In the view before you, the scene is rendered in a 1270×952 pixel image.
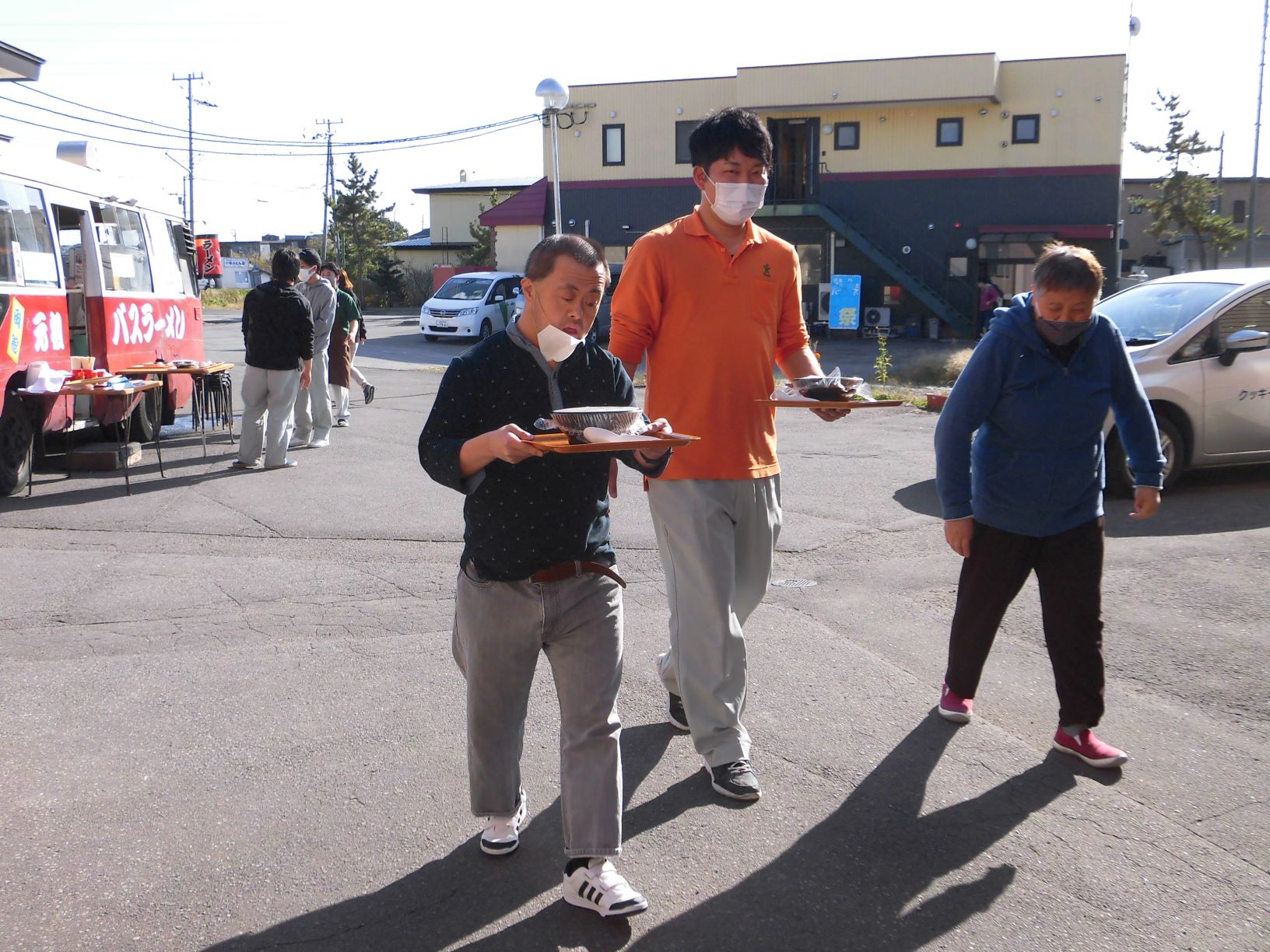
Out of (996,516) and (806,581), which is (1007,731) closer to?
(996,516)

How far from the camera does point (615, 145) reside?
36.8 meters

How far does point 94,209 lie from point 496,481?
1012 centimetres

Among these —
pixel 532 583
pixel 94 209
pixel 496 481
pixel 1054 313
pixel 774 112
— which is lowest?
pixel 532 583

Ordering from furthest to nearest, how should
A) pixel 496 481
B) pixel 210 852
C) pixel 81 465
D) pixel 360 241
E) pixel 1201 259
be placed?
pixel 360 241, pixel 1201 259, pixel 81 465, pixel 210 852, pixel 496 481

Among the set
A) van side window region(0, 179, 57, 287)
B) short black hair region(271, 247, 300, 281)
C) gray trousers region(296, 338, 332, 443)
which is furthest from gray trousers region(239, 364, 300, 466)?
van side window region(0, 179, 57, 287)

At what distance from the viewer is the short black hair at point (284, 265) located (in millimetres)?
10160

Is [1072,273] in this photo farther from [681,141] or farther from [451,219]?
[451,219]

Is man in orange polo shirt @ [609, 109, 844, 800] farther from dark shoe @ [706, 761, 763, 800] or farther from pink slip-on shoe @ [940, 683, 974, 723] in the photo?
pink slip-on shoe @ [940, 683, 974, 723]

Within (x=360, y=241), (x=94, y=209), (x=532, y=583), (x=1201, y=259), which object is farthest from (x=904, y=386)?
(x=360, y=241)

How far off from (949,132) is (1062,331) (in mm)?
32571

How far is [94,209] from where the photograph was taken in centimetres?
1144

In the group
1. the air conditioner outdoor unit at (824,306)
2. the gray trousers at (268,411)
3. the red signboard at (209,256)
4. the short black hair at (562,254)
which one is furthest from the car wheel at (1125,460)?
the air conditioner outdoor unit at (824,306)

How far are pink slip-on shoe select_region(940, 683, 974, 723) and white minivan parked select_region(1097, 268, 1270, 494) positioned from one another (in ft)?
15.6

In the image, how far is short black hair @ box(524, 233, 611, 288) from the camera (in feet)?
9.96
